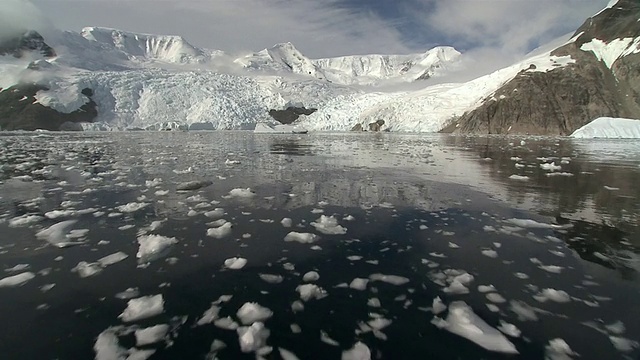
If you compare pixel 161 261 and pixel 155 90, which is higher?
pixel 155 90

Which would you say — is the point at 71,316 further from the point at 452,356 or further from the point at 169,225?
the point at 452,356

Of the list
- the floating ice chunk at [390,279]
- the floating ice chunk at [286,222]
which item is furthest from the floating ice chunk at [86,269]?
the floating ice chunk at [390,279]

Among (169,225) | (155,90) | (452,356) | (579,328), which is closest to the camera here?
(452,356)

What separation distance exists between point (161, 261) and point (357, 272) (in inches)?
101

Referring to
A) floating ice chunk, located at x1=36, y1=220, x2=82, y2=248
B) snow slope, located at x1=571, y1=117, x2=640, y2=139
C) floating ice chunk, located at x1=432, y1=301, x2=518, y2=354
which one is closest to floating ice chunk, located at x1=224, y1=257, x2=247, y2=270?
floating ice chunk, located at x1=432, y1=301, x2=518, y2=354

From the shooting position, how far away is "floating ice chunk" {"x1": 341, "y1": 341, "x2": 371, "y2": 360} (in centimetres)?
248

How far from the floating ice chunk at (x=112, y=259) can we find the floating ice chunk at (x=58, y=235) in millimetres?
904

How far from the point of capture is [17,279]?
3.61 meters

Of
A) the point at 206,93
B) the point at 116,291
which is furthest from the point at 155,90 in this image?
the point at 116,291

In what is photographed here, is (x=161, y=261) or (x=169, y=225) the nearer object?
(x=161, y=261)

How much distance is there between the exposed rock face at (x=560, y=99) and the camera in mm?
80312

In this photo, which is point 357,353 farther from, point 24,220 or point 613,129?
point 613,129

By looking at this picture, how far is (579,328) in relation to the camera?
2.79 metres

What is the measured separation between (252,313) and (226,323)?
10.0 inches
